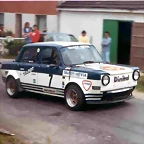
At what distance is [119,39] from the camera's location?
2133 cm

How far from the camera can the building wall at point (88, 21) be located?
20.8m

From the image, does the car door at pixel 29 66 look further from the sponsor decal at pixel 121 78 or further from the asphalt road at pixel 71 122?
the sponsor decal at pixel 121 78

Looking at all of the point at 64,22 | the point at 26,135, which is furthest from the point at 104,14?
the point at 26,135

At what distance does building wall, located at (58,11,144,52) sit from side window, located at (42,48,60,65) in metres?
8.53

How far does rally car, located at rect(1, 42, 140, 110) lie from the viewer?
1059 centimetres

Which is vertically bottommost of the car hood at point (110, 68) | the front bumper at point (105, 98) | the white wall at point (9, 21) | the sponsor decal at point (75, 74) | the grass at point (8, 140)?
the grass at point (8, 140)

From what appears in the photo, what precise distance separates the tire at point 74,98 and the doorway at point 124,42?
10.2 m

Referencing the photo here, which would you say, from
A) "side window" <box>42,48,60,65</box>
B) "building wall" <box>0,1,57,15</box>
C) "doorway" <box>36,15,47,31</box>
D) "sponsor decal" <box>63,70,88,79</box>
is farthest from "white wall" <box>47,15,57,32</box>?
"sponsor decal" <box>63,70,88,79</box>

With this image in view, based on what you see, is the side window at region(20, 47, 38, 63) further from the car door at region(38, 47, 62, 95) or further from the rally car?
the car door at region(38, 47, 62, 95)

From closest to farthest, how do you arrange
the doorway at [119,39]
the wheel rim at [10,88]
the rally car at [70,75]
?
the rally car at [70,75], the wheel rim at [10,88], the doorway at [119,39]

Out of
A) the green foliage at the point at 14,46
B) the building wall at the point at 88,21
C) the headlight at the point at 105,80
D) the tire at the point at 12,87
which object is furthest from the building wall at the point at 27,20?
the headlight at the point at 105,80

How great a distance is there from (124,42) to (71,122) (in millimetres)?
12105

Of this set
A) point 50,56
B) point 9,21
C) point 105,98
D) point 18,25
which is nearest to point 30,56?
point 50,56

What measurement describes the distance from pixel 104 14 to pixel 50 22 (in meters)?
5.21
